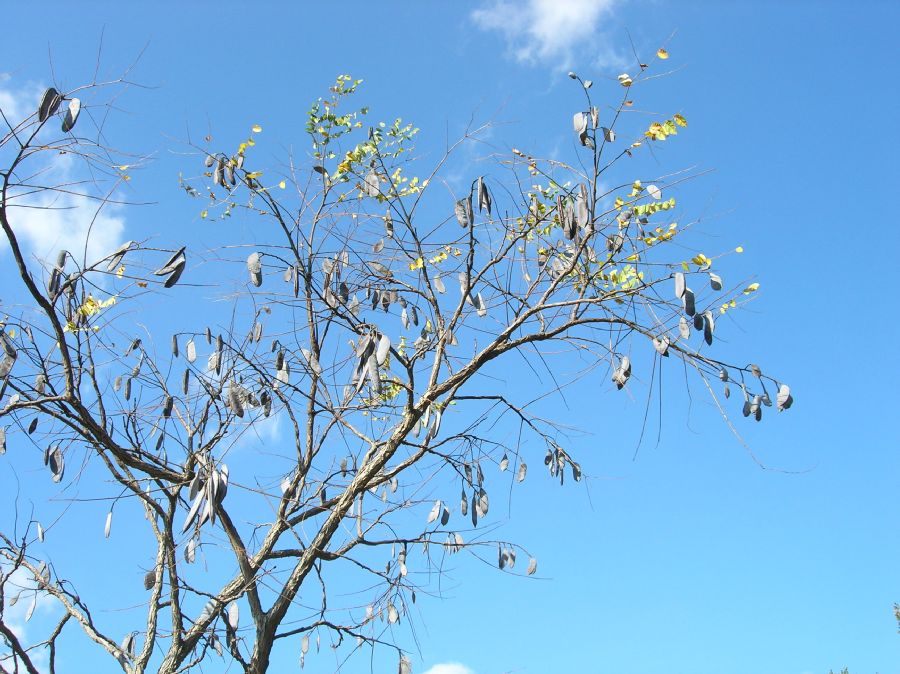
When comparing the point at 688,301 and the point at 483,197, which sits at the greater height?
the point at 483,197

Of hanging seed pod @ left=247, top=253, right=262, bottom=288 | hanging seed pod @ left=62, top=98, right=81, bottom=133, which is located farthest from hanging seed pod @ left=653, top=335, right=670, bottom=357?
hanging seed pod @ left=62, top=98, right=81, bottom=133

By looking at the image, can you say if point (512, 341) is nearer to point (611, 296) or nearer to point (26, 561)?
point (611, 296)

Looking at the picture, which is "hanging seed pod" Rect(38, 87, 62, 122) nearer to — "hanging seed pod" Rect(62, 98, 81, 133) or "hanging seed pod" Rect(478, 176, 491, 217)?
"hanging seed pod" Rect(62, 98, 81, 133)

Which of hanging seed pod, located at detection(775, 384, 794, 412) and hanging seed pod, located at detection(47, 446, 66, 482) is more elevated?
hanging seed pod, located at detection(47, 446, 66, 482)

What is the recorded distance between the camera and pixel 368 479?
368 cm

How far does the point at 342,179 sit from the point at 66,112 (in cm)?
161

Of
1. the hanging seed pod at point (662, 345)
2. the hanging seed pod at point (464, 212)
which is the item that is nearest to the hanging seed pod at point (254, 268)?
the hanging seed pod at point (464, 212)

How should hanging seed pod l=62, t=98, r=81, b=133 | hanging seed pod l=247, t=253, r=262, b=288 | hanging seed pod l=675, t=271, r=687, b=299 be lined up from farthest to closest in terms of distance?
hanging seed pod l=247, t=253, r=262, b=288 < hanging seed pod l=62, t=98, r=81, b=133 < hanging seed pod l=675, t=271, r=687, b=299

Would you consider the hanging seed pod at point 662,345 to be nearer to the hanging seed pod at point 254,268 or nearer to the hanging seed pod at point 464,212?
the hanging seed pod at point 464,212

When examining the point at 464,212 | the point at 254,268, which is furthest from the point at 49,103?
the point at 464,212

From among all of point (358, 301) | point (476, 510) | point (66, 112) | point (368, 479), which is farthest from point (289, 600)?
point (66, 112)

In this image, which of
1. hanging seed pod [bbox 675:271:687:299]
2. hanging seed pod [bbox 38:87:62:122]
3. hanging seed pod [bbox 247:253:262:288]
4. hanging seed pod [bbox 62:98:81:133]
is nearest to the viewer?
hanging seed pod [bbox 675:271:687:299]

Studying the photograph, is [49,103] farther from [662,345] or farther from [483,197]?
[662,345]

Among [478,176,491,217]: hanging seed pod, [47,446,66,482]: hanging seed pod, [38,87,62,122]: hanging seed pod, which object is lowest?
[47,446,66,482]: hanging seed pod
